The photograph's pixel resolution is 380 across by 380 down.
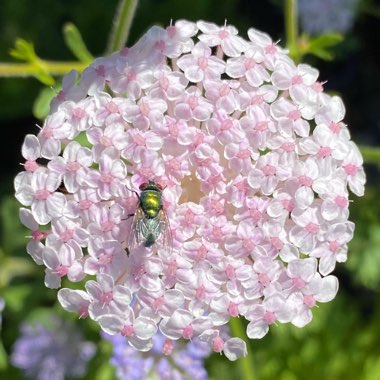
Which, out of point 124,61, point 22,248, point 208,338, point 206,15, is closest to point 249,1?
point 206,15

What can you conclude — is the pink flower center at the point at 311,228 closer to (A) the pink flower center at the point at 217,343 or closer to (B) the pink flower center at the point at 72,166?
(A) the pink flower center at the point at 217,343

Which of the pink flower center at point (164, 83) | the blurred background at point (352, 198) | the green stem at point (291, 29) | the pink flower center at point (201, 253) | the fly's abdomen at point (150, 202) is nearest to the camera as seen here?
the fly's abdomen at point (150, 202)

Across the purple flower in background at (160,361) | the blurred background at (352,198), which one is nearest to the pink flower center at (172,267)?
the purple flower in background at (160,361)

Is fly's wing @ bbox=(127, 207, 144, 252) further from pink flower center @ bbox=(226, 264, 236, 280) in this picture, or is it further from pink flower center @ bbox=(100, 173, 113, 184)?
pink flower center @ bbox=(226, 264, 236, 280)

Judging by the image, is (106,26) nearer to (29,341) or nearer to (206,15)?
(206,15)

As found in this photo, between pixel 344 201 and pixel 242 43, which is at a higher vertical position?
pixel 242 43

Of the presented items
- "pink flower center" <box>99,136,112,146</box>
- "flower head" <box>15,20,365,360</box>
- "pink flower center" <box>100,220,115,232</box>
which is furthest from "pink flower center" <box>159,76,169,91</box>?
"pink flower center" <box>100,220,115,232</box>

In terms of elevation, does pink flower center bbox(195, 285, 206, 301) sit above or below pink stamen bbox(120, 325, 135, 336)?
above
